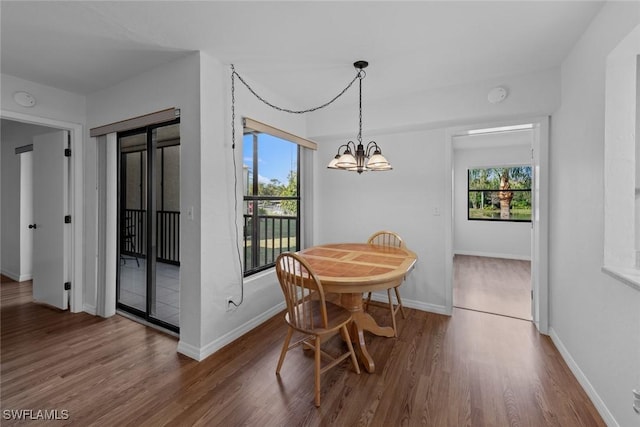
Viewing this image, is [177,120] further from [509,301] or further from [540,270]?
[509,301]

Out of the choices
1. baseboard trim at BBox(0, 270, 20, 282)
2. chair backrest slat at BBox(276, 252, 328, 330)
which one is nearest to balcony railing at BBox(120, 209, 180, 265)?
baseboard trim at BBox(0, 270, 20, 282)

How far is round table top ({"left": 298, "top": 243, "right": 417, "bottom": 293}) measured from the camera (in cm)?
184

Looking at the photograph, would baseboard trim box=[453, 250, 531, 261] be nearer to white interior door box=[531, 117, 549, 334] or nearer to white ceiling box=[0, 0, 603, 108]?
white interior door box=[531, 117, 549, 334]

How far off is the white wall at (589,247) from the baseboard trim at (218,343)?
2.60 metres

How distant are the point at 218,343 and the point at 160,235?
3.84 metres

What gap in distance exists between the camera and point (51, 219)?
10.5 ft

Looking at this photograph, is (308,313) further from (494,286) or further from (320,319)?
(494,286)

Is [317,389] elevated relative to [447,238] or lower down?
lower down

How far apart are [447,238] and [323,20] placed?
2482 millimetres

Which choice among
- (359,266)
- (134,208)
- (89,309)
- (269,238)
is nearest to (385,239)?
(359,266)

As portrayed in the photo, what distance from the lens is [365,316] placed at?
238cm

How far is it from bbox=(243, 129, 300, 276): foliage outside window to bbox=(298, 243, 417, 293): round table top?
32.5 inches

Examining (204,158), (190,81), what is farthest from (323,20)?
(204,158)

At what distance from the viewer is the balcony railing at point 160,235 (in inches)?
207
